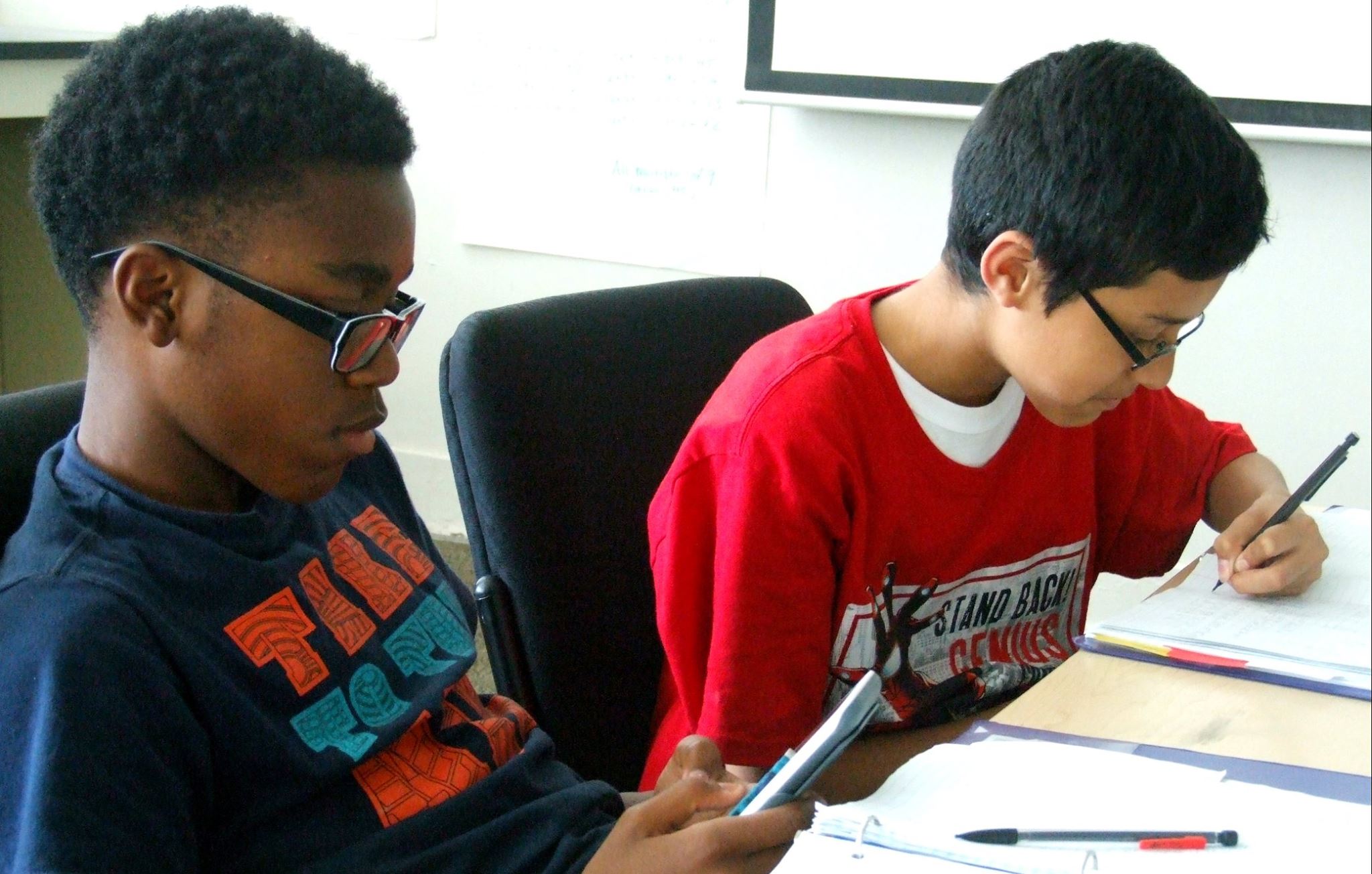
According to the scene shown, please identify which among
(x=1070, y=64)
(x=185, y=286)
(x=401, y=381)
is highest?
(x=1070, y=64)

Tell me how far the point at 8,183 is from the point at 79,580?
231 centimetres

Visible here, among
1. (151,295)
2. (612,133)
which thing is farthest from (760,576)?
(612,133)

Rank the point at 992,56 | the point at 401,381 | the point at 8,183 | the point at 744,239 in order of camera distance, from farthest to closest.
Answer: the point at 401,381 < the point at 8,183 < the point at 744,239 < the point at 992,56

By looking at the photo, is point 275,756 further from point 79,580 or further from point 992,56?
point 992,56

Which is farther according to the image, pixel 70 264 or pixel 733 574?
pixel 733 574

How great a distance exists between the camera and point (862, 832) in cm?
66

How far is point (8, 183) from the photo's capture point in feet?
8.93

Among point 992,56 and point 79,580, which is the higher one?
point 992,56

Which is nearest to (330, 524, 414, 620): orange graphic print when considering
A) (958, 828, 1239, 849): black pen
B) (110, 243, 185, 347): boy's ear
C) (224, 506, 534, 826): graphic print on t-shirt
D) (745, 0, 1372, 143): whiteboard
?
(224, 506, 534, 826): graphic print on t-shirt

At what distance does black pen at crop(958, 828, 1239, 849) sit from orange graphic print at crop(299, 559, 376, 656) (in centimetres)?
43

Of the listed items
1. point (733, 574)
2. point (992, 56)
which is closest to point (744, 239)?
point (992, 56)

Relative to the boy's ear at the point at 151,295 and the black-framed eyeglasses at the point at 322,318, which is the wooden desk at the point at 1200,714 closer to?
the black-framed eyeglasses at the point at 322,318

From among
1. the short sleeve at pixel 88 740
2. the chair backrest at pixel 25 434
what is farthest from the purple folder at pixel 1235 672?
the chair backrest at pixel 25 434

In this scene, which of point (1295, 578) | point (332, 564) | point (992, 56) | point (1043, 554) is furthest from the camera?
point (992, 56)
